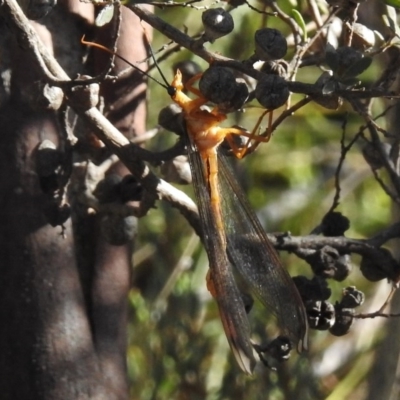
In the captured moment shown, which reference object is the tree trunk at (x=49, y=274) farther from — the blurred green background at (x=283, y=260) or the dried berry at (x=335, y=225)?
the blurred green background at (x=283, y=260)

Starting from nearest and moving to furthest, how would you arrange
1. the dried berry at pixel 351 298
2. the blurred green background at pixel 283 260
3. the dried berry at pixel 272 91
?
1. the dried berry at pixel 272 91
2. the dried berry at pixel 351 298
3. the blurred green background at pixel 283 260

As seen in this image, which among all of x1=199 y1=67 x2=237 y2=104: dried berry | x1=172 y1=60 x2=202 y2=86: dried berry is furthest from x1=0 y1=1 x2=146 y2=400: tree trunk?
x1=199 y1=67 x2=237 y2=104: dried berry

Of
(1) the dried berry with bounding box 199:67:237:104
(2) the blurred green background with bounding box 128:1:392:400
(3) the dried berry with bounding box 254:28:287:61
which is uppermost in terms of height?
(3) the dried berry with bounding box 254:28:287:61

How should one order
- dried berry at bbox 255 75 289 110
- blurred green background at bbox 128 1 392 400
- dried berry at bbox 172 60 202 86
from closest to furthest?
dried berry at bbox 255 75 289 110 < dried berry at bbox 172 60 202 86 < blurred green background at bbox 128 1 392 400

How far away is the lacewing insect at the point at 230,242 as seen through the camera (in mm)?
1257

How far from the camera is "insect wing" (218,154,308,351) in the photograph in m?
1.28

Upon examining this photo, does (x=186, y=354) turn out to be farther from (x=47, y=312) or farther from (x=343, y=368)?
(x=47, y=312)

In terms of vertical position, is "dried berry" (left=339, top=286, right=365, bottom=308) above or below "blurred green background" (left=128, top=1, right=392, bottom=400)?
above

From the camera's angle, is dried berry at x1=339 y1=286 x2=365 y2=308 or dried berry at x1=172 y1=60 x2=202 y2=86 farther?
dried berry at x1=172 y1=60 x2=202 y2=86

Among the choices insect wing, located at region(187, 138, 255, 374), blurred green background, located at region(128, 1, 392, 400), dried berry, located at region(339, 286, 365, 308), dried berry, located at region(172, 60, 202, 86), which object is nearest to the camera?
insect wing, located at region(187, 138, 255, 374)

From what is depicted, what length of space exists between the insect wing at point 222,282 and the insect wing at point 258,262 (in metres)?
0.06

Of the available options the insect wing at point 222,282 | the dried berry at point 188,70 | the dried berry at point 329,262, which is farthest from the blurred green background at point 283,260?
the dried berry at point 329,262

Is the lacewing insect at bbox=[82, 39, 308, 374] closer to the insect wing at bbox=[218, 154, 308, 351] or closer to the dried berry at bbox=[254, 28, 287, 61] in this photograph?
the insect wing at bbox=[218, 154, 308, 351]

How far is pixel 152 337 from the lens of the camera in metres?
2.40
